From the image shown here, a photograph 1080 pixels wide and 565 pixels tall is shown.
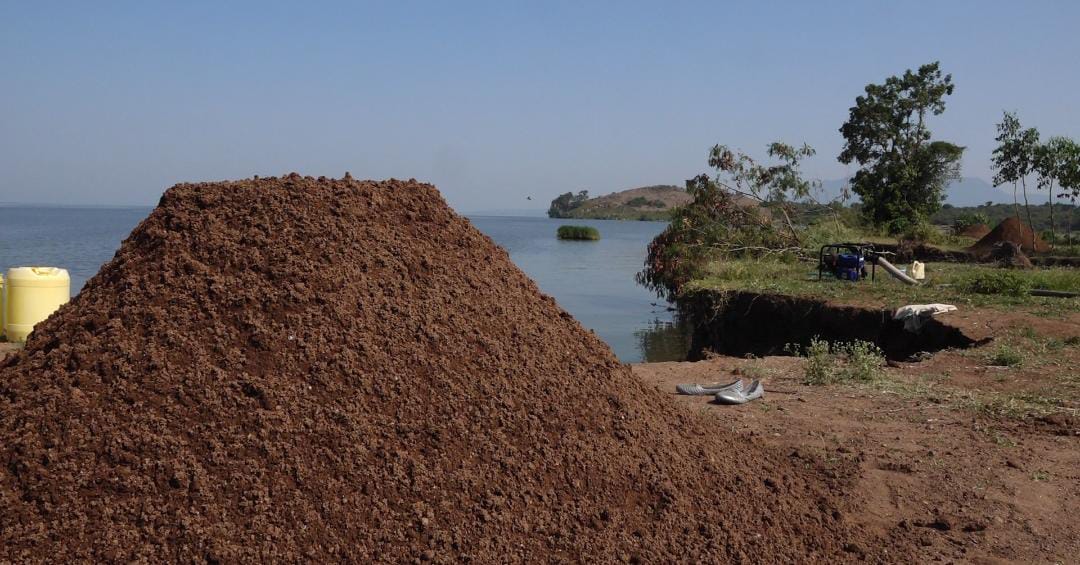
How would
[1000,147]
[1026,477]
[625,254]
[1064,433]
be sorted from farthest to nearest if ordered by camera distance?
1. [625,254]
2. [1000,147]
3. [1064,433]
4. [1026,477]

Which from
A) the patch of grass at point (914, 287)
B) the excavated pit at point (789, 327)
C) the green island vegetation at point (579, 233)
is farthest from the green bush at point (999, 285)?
the green island vegetation at point (579, 233)

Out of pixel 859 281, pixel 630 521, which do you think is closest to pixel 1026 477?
pixel 630 521

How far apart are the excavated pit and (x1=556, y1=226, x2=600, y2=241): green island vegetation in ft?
148

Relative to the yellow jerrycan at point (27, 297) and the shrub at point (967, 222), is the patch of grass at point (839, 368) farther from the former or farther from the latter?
the shrub at point (967, 222)

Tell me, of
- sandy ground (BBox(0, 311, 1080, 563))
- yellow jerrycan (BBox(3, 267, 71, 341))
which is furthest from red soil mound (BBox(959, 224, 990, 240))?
yellow jerrycan (BBox(3, 267, 71, 341))

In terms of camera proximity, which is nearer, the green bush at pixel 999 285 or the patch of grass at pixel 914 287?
the patch of grass at pixel 914 287

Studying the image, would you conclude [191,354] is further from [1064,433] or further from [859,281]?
[859,281]

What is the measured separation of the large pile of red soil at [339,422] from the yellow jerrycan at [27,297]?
633 cm

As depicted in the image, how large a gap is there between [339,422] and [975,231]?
29477 millimetres

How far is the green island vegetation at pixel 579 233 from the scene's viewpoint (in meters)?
59.9

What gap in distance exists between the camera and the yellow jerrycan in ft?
29.3

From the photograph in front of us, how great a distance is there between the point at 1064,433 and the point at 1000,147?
77.5ft

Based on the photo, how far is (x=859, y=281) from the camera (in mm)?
13594

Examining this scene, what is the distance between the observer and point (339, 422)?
116 inches
